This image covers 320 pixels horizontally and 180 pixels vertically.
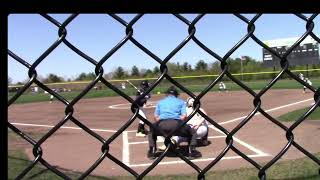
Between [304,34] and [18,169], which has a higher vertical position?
[304,34]

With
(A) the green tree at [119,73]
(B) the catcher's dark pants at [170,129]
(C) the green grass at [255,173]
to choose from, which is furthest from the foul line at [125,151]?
(A) the green tree at [119,73]

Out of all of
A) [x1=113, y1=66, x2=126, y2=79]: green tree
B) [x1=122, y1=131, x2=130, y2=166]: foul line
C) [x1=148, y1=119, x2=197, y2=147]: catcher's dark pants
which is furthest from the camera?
[x1=113, y1=66, x2=126, y2=79]: green tree

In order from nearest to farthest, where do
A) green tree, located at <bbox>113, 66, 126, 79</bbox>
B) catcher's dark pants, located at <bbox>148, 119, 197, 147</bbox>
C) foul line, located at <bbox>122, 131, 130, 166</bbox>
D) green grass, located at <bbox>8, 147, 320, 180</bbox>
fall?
catcher's dark pants, located at <bbox>148, 119, 197, 147</bbox> < green grass, located at <bbox>8, 147, 320, 180</bbox> < foul line, located at <bbox>122, 131, 130, 166</bbox> < green tree, located at <bbox>113, 66, 126, 79</bbox>

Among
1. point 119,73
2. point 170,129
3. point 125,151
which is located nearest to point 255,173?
point 170,129

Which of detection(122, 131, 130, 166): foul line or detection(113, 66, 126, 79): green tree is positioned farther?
detection(113, 66, 126, 79): green tree

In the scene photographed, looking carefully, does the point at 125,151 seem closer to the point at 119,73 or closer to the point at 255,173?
the point at 255,173

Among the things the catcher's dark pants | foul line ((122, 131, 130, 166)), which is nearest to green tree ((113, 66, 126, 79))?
foul line ((122, 131, 130, 166))

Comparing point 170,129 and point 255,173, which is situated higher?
point 170,129

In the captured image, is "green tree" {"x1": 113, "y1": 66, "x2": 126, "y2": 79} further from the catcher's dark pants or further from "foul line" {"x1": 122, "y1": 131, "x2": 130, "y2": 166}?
the catcher's dark pants
